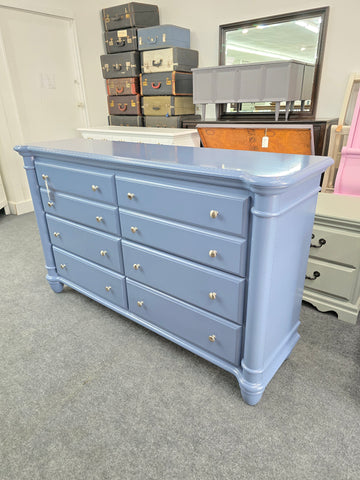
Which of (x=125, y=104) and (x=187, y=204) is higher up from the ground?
(x=125, y=104)

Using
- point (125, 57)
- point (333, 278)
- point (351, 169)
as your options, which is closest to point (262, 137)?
point (351, 169)

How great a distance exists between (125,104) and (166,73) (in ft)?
2.13

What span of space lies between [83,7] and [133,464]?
4723 mm

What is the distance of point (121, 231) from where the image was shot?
5.38 feet

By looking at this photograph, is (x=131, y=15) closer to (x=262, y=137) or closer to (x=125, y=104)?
(x=125, y=104)

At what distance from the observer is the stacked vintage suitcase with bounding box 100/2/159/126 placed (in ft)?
11.0

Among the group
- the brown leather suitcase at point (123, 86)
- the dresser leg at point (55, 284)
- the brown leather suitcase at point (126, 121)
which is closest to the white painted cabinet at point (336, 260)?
the dresser leg at point (55, 284)

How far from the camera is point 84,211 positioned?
70.2 inches

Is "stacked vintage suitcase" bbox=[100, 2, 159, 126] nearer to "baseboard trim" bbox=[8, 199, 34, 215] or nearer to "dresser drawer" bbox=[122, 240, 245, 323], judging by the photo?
"baseboard trim" bbox=[8, 199, 34, 215]

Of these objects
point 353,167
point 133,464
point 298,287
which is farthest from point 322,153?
point 133,464

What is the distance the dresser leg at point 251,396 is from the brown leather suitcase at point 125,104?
309 centimetres

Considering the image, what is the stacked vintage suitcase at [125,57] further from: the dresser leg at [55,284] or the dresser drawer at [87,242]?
the dresser leg at [55,284]

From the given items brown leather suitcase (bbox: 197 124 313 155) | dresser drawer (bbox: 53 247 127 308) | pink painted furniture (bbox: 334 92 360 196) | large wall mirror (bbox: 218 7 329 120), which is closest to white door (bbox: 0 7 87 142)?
large wall mirror (bbox: 218 7 329 120)

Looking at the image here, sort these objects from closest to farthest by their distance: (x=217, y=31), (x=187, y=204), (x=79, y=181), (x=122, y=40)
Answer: (x=187, y=204), (x=79, y=181), (x=217, y=31), (x=122, y=40)
